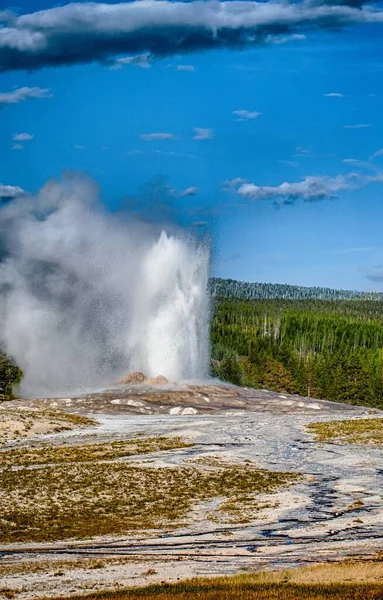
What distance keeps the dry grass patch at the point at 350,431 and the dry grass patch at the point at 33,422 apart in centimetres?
2098

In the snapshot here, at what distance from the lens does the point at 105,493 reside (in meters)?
44.4

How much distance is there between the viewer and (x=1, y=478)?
48.5 metres

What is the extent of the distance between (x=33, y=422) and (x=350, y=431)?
89.5 ft

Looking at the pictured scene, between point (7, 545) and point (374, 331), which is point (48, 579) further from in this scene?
point (374, 331)

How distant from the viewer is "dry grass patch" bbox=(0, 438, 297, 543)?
3656cm

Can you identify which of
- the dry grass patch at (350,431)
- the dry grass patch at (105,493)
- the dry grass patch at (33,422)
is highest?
the dry grass patch at (350,431)

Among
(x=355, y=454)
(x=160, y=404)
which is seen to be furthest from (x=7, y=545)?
(x=160, y=404)

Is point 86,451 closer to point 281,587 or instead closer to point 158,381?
point 281,587

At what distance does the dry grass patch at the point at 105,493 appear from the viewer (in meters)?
36.6

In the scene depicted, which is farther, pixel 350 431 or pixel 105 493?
pixel 350 431

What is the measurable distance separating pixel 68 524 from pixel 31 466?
17.6 metres

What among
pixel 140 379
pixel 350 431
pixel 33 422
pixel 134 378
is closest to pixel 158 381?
pixel 140 379

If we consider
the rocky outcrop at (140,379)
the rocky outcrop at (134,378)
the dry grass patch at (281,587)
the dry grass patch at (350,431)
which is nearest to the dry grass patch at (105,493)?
the dry grass patch at (281,587)

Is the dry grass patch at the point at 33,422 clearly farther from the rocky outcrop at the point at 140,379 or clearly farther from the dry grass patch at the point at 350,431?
the rocky outcrop at the point at 140,379
